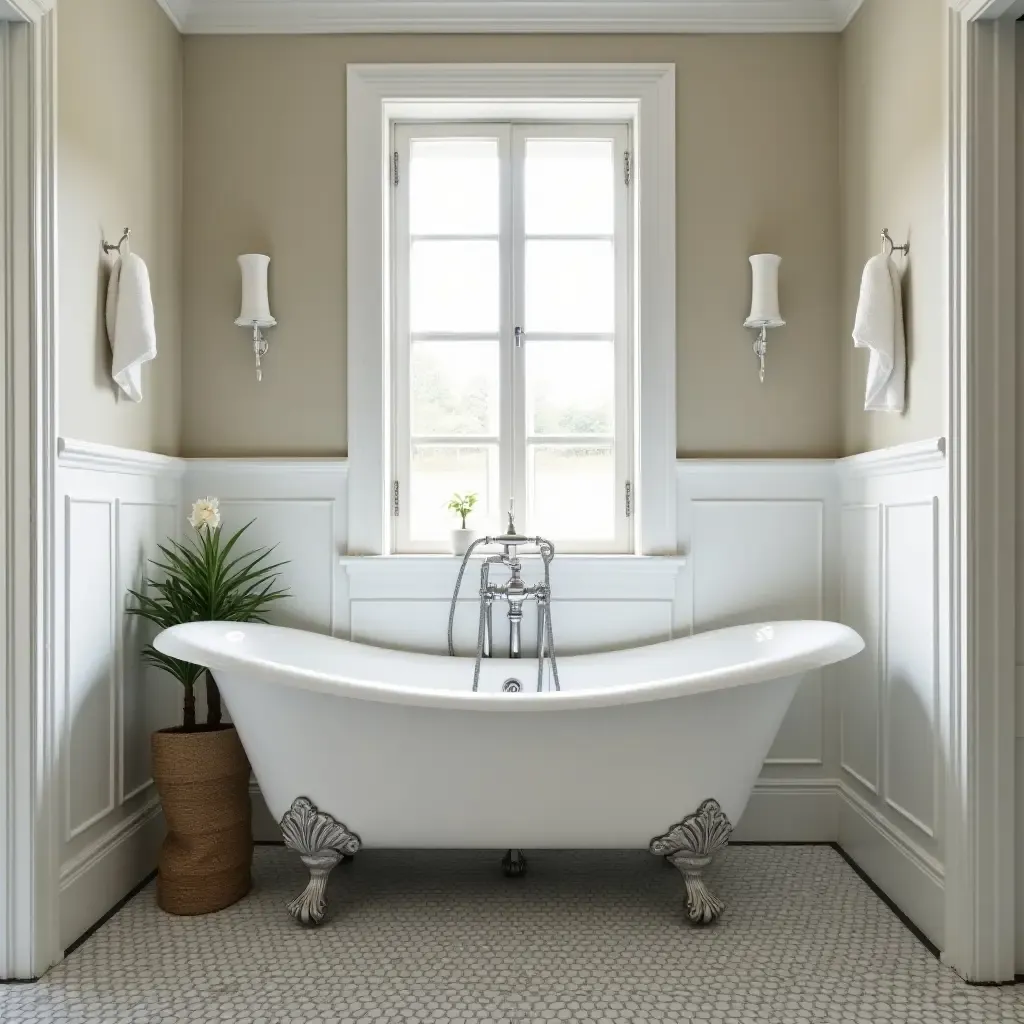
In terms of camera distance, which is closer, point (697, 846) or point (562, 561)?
point (697, 846)

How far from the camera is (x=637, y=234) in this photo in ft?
9.30

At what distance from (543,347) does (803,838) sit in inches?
69.8

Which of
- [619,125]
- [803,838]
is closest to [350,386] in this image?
[619,125]

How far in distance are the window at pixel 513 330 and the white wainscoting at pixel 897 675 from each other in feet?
2.58

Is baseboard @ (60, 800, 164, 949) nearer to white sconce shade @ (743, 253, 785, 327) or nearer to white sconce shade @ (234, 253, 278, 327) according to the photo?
white sconce shade @ (234, 253, 278, 327)

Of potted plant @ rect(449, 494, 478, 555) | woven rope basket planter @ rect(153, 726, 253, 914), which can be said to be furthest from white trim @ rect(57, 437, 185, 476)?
potted plant @ rect(449, 494, 478, 555)

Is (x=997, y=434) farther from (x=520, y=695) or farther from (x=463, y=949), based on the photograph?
(x=463, y=949)

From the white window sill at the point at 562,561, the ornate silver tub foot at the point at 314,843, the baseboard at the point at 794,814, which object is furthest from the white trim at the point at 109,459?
the baseboard at the point at 794,814

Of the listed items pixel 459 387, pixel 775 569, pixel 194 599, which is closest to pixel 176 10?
pixel 459 387

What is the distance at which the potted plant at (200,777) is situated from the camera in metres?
2.25

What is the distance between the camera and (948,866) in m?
2.03

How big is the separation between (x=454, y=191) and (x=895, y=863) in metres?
2.41

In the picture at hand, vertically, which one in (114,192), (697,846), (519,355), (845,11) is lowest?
(697,846)

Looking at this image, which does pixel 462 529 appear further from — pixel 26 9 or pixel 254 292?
pixel 26 9
